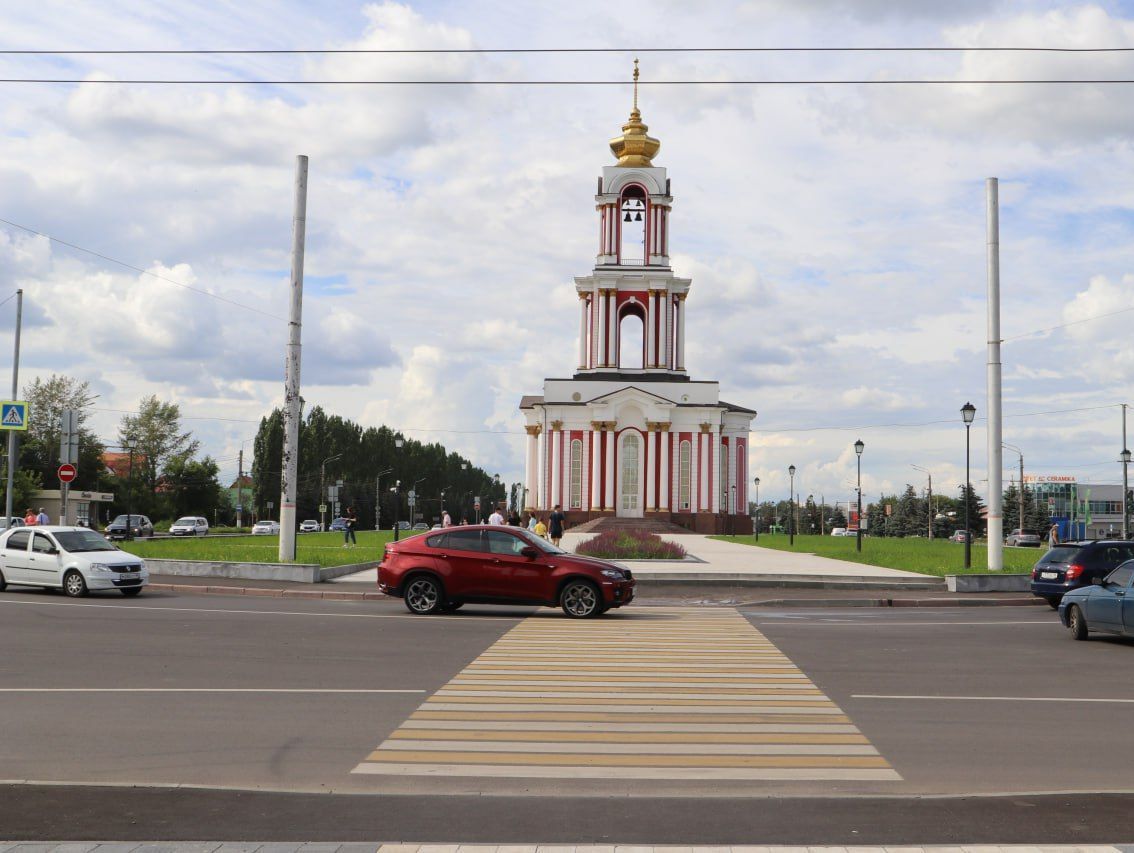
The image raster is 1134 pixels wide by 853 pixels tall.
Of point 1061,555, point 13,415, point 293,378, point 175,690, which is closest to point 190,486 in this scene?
point 13,415

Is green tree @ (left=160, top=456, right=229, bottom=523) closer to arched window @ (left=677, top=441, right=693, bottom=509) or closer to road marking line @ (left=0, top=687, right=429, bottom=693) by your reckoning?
arched window @ (left=677, top=441, right=693, bottom=509)

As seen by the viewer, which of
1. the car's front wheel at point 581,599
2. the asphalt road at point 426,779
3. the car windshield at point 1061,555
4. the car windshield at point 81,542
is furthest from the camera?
the car windshield at point 81,542

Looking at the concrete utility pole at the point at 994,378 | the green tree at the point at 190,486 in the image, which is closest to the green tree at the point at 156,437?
the green tree at the point at 190,486

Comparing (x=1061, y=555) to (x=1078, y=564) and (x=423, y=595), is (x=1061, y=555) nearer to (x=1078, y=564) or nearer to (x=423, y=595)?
(x=1078, y=564)

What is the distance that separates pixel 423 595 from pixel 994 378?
Answer: 16.8m

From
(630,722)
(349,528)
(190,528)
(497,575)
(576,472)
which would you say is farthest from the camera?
(576,472)

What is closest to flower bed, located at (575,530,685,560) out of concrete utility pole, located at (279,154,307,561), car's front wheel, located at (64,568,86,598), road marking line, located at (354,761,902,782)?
concrete utility pole, located at (279,154,307,561)

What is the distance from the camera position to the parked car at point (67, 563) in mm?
23031

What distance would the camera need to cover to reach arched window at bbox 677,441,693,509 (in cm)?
8594

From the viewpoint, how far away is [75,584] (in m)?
23.2

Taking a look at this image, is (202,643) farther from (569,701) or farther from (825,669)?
(825,669)

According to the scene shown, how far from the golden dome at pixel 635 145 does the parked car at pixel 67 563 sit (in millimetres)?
68931

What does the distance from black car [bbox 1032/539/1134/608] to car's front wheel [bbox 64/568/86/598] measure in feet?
61.6

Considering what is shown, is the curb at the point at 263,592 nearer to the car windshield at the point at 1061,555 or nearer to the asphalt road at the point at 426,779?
the asphalt road at the point at 426,779
